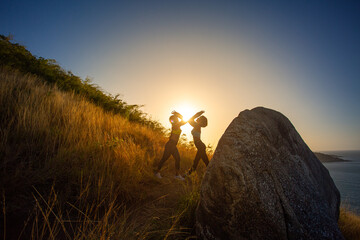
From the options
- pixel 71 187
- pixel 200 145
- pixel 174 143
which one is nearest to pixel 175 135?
pixel 174 143

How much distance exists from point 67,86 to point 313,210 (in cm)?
872

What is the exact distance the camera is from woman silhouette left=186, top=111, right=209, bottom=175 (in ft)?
15.3

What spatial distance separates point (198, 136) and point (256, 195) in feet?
10.8

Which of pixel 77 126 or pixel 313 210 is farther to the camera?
pixel 77 126

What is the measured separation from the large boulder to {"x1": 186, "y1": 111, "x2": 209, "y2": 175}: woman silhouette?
2.75 metres

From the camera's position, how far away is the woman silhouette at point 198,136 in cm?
468

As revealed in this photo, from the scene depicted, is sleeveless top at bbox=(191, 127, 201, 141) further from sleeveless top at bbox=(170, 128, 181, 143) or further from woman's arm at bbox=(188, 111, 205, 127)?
sleeveless top at bbox=(170, 128, 181, 143)

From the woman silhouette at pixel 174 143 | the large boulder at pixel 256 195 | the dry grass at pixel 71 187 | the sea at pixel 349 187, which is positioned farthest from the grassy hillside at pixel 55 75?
the sea at pixel 349 187

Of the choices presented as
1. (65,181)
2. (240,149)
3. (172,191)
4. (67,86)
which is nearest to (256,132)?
(240,149)

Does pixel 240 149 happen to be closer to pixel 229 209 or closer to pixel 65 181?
pixel 229 209

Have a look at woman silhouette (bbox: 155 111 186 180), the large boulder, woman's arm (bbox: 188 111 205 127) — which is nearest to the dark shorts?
woman's arm (bbox: 188 111 205 127)

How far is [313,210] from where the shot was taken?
1693 millimetres

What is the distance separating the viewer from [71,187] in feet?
6.97

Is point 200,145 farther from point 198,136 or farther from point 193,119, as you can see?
point 193,119
